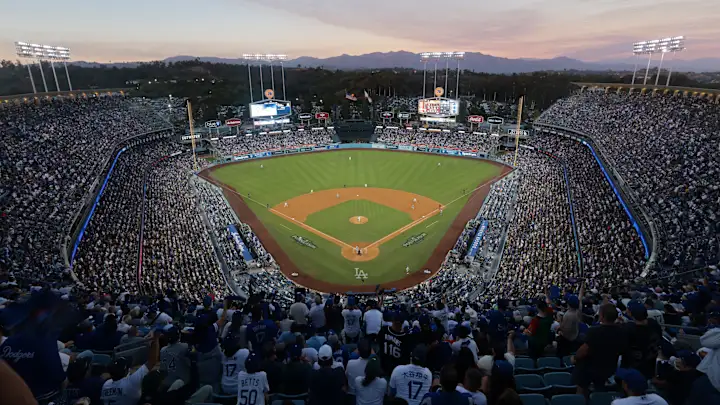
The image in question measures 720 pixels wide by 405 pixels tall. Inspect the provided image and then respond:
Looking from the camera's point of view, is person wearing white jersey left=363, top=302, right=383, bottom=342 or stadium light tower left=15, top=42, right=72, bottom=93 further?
stadium light tower left=15, top=42, right=72, bottom=93

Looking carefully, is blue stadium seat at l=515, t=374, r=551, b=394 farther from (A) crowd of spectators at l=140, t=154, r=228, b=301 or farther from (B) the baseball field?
(B) the baseball field

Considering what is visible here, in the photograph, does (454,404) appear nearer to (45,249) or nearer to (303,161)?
Result: (45,249)

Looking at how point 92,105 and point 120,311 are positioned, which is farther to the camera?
point 92,105

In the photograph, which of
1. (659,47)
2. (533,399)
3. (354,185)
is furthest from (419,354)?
(659,47)

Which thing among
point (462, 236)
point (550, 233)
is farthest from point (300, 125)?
point (550, 233)

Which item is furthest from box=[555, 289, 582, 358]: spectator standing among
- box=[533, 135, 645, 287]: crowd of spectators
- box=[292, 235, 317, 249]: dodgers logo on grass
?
box=[292, 235, 317, 249]: dodgers logo on grass
